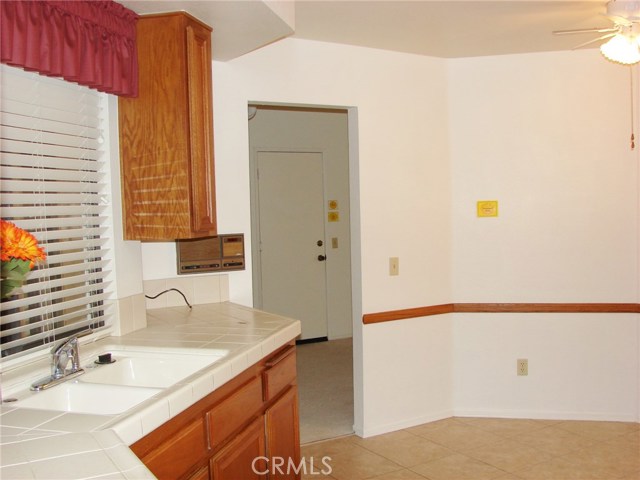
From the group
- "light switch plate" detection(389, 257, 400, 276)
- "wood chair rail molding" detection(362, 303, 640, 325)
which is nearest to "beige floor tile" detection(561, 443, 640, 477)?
"wood chair rail molding" detection(362, 303, 640, 325)

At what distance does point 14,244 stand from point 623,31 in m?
2.99

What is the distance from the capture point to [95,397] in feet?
6.41

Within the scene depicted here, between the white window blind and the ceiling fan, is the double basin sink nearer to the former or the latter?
the white window blind

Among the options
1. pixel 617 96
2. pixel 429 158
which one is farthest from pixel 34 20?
pixel 617 96

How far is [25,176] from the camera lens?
6.88 feet

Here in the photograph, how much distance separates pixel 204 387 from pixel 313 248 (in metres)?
4.29

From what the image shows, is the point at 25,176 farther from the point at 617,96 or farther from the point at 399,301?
the point at 617,96

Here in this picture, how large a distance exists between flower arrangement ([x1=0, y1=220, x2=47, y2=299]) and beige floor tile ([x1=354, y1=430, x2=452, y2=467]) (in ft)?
7.82

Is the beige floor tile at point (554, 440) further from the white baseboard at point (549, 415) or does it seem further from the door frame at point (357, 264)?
the door frame at point (357, 264)

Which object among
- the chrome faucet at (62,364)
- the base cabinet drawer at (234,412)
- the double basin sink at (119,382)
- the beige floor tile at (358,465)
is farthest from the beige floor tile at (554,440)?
the chrome faucet at (62,364)

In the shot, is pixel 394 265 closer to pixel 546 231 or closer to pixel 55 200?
pixel 546 231

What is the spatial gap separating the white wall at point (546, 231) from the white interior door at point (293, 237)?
232 cm

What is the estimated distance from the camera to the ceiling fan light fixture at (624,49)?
3.04 meters

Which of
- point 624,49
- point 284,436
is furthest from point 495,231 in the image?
point 284,436
